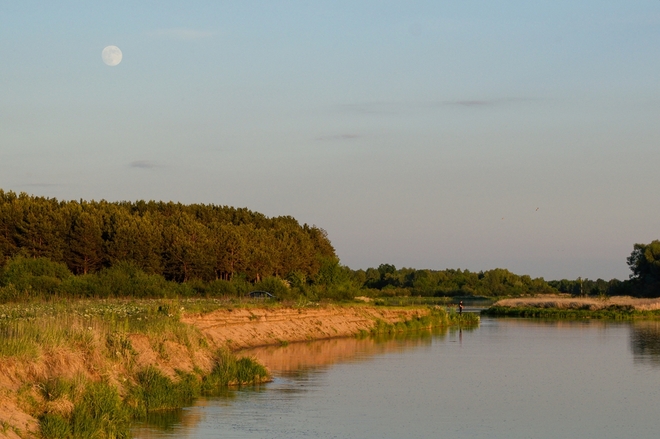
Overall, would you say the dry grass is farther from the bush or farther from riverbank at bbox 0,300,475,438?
riverbank at bbox 0,300,475,438

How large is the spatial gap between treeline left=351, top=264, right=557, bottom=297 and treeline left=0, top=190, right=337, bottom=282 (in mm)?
57912

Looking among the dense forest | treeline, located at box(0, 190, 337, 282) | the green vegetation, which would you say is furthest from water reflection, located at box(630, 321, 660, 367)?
treeline, located at box(0, 190, 337, 282)

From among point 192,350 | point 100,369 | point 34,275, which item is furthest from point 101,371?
point 34,275

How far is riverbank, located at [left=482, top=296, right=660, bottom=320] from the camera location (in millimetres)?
86188

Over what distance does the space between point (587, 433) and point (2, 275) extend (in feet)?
161

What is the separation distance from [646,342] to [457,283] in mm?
126043

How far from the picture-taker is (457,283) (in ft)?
586

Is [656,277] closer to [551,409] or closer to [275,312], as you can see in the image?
[275,312]

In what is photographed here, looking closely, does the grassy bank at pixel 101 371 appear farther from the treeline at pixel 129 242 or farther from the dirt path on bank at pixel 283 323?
the treeline at pixel 129 242

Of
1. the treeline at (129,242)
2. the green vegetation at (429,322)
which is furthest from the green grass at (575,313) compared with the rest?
the treeline at (129,242)

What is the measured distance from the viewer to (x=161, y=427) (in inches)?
867

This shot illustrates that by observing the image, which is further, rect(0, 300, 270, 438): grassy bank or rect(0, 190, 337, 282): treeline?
rect(0, 190, 337, 282): treeline

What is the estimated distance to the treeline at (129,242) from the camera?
79.2 meters

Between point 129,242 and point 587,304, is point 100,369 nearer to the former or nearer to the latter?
point 129,242
